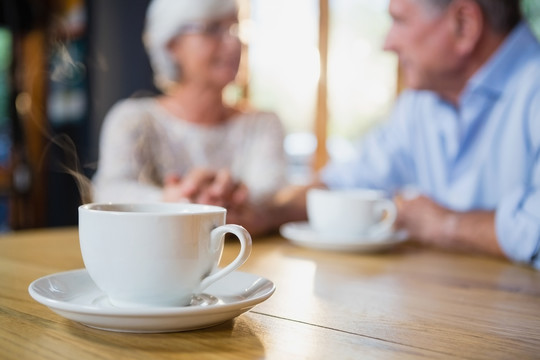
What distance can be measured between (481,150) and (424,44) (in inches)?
12.5

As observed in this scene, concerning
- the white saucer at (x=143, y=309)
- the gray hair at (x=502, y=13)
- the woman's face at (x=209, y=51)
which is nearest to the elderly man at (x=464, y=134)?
the gray hair at (x=502, y=13)

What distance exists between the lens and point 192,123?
5.76 feet

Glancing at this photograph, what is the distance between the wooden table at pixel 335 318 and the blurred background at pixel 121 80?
1562 mm

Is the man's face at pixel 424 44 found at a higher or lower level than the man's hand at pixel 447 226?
higher

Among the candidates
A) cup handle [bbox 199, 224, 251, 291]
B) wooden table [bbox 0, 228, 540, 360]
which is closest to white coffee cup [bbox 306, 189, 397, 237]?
wooden table [bbox 0, 228, 540, 360]

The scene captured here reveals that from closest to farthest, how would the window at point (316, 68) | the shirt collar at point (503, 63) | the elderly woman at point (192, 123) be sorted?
the shirt collar at point (503, 63) < the elderly woman at point (192, 123) < the window at point (316, 68)

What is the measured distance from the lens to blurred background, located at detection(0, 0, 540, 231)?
291 cm

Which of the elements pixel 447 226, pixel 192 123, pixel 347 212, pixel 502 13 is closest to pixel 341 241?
pixel 347 212

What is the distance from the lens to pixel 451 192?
140 centimetres

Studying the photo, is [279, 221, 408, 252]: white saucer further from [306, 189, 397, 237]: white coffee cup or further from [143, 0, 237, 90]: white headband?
[143, 0, 237, 90]: white headband

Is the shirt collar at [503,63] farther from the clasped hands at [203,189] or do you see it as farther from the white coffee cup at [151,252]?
the white coffee cup at [151,252]

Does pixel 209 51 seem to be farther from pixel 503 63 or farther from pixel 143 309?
pixel 143 309

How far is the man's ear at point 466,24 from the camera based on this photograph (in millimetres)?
1310

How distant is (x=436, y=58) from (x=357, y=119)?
1527 mm
